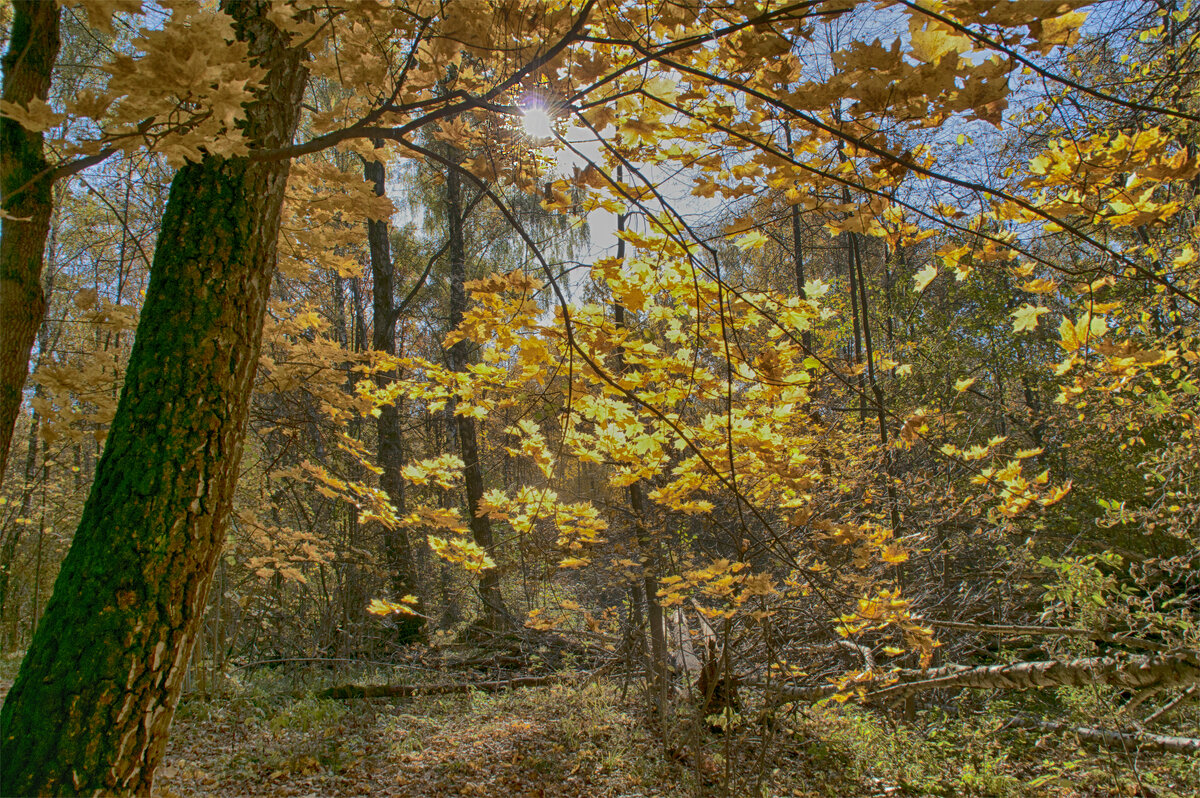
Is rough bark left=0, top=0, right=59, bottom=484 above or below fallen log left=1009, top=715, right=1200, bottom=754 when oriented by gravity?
above

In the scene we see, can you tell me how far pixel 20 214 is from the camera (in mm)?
1384

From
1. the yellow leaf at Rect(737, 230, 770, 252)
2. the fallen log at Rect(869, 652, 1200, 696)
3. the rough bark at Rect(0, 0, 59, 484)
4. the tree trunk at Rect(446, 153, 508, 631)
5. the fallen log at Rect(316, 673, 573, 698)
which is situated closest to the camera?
the rough bark at Rect(0, 0, 59, 484)

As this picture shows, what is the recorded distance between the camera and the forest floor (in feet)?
11.5

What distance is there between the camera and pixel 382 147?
241 cm

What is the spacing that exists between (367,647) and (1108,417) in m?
6.26

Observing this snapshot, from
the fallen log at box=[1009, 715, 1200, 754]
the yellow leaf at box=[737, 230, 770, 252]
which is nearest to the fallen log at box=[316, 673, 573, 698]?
the fallen log at box=[1009, 715, 1200, 754]

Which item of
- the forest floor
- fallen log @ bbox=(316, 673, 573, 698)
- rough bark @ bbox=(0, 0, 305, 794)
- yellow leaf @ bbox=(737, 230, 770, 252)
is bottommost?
the forest floor

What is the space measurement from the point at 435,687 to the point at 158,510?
4915mm

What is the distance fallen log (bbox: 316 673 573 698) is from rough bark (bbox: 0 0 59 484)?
4480mm

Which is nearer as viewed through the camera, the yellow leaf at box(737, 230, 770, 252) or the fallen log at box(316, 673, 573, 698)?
the yellow leaf at box(737, 230, 770, 252)

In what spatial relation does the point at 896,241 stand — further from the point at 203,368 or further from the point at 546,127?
the point at 203,368

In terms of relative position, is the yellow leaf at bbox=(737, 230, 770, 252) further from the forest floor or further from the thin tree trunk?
the forest floor

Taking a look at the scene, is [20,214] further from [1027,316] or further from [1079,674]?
[1079,674]

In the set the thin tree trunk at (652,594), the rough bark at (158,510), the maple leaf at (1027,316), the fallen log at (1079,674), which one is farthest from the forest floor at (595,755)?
the rough bark at (158,510)
